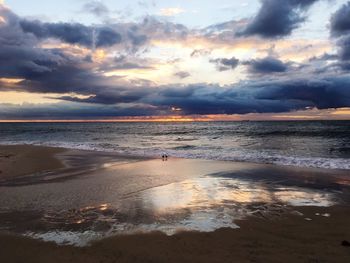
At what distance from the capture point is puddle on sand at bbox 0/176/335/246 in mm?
7031

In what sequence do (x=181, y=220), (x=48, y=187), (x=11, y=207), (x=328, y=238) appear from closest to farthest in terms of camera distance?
1. (x=328, y=238)
2. (x=181, y=220)
3. (x=11, y=207)
4. (x=48, y=187)

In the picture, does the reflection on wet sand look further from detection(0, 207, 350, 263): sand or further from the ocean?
the ocean

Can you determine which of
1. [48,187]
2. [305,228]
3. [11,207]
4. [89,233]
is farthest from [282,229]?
[48,187]

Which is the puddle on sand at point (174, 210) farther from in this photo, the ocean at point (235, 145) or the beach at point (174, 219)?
the ocean at point (235, 145)

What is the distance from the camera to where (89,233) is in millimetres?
6797

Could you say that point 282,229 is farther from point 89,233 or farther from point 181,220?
point 89,233

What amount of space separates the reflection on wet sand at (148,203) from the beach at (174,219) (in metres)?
0.02

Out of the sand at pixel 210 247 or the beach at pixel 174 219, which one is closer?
the sand at pixel 210 247

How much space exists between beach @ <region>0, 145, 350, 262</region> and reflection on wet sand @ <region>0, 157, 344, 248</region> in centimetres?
2

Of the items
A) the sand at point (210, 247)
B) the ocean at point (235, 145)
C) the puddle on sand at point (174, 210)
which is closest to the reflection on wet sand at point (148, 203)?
the puddle on sand at point (174, 210)

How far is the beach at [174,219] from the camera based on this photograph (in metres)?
5.91

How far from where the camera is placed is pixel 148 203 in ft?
30.4

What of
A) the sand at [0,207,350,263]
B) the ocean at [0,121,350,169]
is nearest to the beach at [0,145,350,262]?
the sand at [0,207,350,263]

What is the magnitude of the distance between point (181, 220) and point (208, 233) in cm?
99
